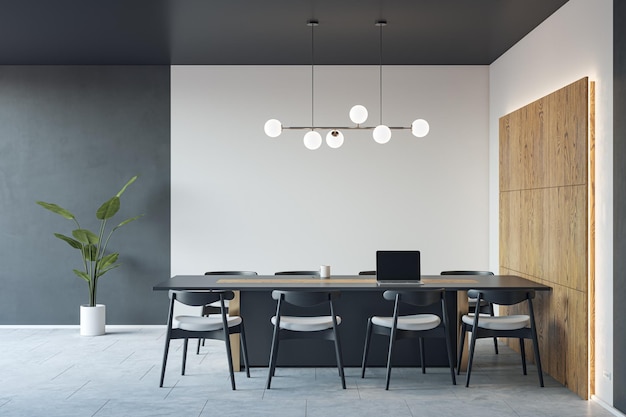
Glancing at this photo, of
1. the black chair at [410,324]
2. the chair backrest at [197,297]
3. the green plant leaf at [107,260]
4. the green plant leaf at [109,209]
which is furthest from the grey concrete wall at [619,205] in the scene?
the green plant leaf at [107,260]

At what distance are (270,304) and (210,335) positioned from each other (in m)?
0.83

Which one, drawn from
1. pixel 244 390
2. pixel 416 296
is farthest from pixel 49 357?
pixel 416 296

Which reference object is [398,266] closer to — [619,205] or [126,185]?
[619,205]

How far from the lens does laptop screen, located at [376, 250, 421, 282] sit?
6.13 meters

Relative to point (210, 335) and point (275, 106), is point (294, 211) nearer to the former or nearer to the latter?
point (275, 106)

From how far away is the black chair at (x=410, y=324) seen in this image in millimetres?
5453

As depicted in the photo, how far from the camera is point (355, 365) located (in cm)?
621

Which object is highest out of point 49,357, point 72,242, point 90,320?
point 72,242

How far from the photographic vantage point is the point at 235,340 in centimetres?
610

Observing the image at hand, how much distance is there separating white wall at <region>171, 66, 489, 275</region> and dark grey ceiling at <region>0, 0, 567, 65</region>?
0.94ft

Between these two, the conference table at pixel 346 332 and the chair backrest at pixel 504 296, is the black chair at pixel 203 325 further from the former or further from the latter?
the chair backrest at pixel 504 296

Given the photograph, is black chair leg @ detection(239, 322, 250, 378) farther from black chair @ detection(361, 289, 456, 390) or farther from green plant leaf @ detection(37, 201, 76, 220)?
green plant leaf @ detection(37, 201, 76, 220)

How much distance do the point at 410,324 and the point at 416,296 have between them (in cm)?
25

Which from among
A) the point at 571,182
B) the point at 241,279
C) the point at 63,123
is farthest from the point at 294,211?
the point at 571,182
